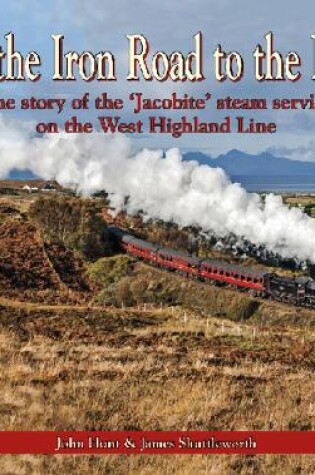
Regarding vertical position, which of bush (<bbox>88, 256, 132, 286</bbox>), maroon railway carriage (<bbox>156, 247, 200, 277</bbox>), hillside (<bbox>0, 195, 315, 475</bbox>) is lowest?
bush (<bbox>88, 256, 132, 286</bbox>)

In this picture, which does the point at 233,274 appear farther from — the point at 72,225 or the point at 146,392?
the point at 146,392

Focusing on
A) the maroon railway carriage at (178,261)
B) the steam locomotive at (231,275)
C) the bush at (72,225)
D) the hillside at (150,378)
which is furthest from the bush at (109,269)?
the hillside at (150,378)

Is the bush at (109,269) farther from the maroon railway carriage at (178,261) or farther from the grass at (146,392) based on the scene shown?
the grass at (146,392)

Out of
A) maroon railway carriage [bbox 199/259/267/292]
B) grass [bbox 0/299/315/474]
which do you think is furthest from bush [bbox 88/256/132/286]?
grass [bbox 0/299/315/474]

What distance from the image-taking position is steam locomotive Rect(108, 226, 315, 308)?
41750 mm

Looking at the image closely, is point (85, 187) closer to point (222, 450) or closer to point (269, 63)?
point (269, 63)

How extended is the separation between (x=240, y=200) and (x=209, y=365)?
49451 millimetres

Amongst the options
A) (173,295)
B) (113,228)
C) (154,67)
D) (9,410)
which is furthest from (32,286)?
(9,410)

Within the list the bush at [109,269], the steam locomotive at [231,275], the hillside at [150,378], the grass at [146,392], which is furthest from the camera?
the bush at [109,269]

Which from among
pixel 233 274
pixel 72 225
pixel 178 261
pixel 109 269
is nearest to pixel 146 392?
pixel 233 274

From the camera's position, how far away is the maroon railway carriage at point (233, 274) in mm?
45094

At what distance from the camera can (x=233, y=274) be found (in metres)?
48.1

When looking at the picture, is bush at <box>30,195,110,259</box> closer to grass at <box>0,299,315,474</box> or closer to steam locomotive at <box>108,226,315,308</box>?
steam locomotive at <box>108,226,315,308</box>

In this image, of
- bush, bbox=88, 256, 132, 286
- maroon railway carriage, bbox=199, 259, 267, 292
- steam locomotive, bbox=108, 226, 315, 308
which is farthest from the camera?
bush, bbox=88, 256, 132, 286
